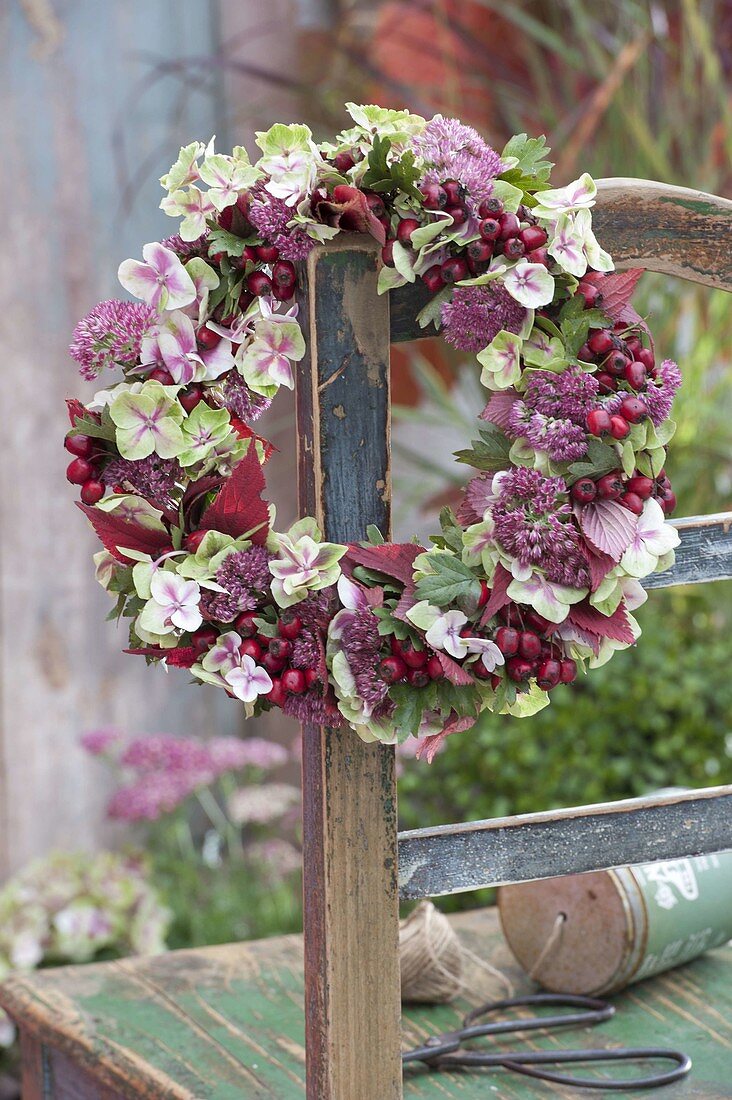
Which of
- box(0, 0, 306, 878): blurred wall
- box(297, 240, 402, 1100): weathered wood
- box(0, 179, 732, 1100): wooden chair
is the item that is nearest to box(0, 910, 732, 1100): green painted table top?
box(0, 179, 732, 1100): wooden chair

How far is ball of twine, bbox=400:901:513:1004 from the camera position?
1262 mm

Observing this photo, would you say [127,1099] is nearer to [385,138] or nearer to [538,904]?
[538,904]

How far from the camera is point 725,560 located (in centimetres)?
105

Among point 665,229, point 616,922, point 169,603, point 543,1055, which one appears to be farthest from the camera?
point 616,922

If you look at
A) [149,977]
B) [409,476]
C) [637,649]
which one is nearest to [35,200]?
[409,476]

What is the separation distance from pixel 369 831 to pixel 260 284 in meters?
0.38

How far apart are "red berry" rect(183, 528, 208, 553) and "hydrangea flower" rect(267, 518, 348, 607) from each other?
0.04 m

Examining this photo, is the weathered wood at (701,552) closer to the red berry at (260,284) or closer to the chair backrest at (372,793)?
the chair backrest at (372,793)

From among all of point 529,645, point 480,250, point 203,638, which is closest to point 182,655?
point 203,638

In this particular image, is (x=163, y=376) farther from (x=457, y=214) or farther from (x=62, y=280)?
(x=62, y=280)

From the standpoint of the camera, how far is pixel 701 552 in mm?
1039

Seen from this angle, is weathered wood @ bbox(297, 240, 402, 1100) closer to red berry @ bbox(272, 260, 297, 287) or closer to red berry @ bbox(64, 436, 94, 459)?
red berry @ bbox(272, 260, 297, 287)

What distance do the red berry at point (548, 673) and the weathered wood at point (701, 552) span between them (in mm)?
168

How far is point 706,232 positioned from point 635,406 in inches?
8.6
